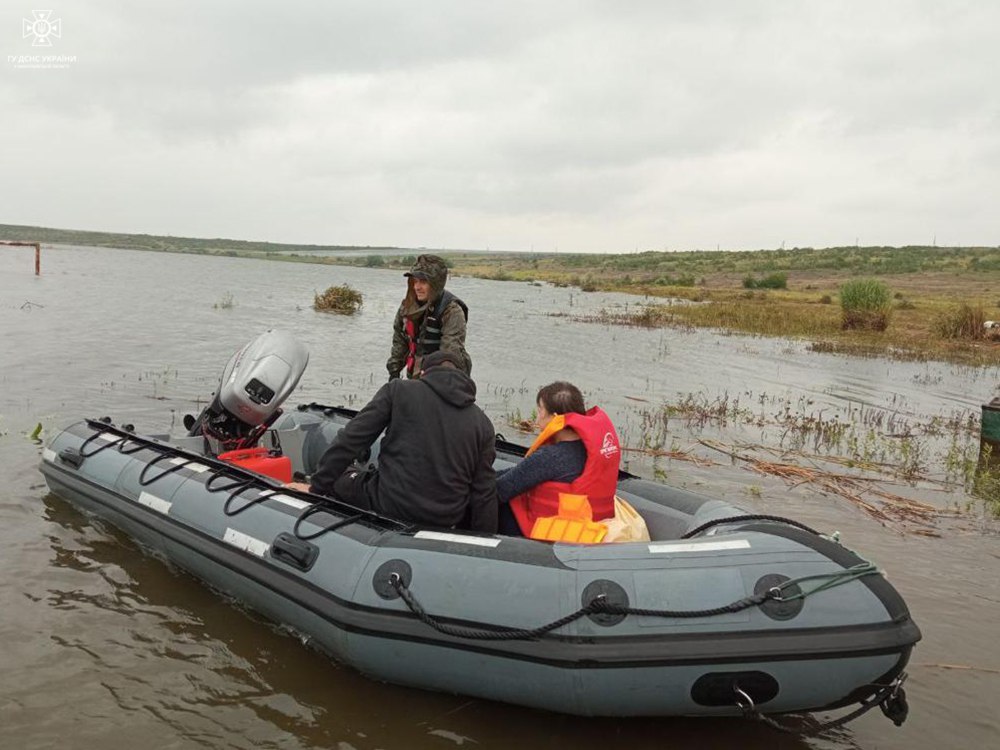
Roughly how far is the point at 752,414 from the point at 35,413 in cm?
856

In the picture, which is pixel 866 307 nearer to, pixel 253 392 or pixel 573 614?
pixel 253 392

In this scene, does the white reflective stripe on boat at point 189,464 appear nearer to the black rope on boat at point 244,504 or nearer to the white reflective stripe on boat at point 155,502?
the white reflective stripe on boat at point 155,502

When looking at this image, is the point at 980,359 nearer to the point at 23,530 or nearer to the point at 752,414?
the point at 752,414

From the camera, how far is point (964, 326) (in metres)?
19.0

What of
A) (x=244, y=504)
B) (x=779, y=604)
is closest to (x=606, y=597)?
(x=779, y=604)

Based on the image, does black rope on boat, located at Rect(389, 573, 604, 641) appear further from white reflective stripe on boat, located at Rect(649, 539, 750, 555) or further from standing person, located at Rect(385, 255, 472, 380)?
standing person, located at Rect(385, 255, 472, 380)

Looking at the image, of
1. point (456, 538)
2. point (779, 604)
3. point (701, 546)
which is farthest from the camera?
point (456, 538)

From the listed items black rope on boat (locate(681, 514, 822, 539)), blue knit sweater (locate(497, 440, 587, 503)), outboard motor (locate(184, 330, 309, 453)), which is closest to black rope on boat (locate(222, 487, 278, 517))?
outboard motor (locate(184, 330, 309, 453))

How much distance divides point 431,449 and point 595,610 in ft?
3.69

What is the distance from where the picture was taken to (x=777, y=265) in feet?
162

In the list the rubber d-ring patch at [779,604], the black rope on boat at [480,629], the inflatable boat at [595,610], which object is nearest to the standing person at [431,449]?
the inflatable boat at [595,610]

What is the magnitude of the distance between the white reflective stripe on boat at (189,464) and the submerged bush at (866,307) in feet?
62.9

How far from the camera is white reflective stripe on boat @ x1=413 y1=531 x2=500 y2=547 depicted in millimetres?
3757

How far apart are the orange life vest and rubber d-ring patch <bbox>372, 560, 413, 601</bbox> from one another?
807 millimetres
